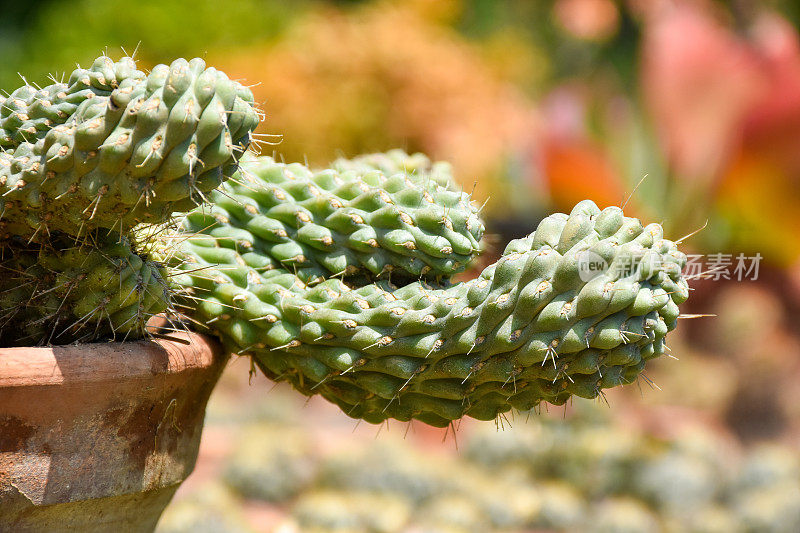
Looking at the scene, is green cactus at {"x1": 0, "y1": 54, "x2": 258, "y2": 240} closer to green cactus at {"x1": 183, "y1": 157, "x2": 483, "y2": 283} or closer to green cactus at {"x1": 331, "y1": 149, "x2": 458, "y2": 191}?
green cactus at {"x1": 183, "y1": 157, "x2": 483, "y2": 283}

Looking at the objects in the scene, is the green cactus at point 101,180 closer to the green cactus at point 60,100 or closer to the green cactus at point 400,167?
the green cactus at point 60,100

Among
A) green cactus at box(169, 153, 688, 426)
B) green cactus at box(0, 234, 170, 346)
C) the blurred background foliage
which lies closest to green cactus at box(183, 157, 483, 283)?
green cactus at box(169, 153, 688, 426)

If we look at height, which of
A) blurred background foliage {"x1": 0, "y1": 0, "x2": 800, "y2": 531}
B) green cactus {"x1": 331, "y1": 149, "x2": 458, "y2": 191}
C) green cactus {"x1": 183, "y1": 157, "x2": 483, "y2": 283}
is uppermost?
blurred background foliage {"x1": 0, "y1": 0, "x2": 800, "y2": 531}

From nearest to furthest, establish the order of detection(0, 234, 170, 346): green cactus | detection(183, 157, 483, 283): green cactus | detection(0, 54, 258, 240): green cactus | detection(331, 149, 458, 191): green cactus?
detection(0, 54, 258, 240): green cactus → detection(0, 234, 170, 346): green cactus → detection(183, 157, 483, 283): green cactus → detection(331, 149, 458, 191): green cactus

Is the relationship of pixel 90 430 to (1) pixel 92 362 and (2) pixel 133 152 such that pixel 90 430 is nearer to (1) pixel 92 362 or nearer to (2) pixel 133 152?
(1) pixel 92 362

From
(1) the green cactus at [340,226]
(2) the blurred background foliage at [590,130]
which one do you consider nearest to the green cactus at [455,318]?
(1) the green cactus at [340,226]

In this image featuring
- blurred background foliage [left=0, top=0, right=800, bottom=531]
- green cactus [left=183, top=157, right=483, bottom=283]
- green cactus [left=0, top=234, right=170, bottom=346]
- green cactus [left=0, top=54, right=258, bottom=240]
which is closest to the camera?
green cactus [left=0, top=54, right=258, bottom=240]

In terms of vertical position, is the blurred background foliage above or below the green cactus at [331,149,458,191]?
above

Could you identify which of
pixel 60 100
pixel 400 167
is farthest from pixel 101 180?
pixel 400 167
